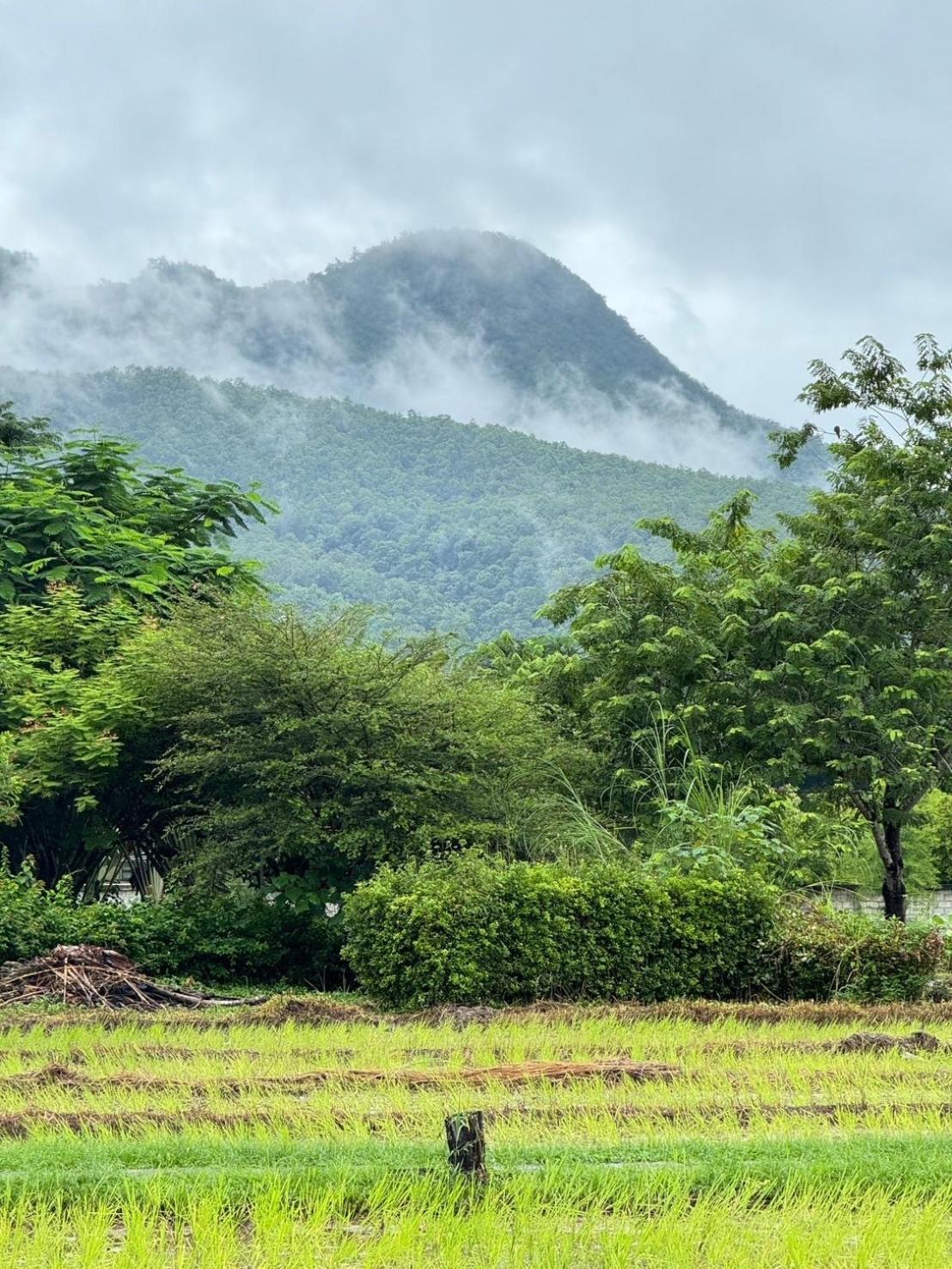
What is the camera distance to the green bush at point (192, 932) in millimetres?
13820

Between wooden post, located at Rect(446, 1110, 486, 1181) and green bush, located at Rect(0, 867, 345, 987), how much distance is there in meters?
10.2

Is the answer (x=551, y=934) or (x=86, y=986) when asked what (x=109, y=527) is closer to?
(x=86, y=986)

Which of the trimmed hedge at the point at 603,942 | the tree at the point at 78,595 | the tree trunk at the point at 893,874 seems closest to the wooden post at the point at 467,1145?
the trimmed hedge at the point at 603,942

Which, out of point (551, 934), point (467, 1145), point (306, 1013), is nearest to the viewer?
point (467, 1145)

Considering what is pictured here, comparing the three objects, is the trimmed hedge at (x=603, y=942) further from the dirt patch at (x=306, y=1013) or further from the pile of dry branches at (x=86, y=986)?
the pile of dry branches at (x=86, y=986)

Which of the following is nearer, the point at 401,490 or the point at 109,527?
the point at 109,527

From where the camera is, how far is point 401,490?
94312mm

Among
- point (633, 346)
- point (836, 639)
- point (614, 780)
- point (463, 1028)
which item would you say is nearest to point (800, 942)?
point (463, 1028)

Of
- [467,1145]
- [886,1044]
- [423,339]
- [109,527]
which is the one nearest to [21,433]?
[109,527]

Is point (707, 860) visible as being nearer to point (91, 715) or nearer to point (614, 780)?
point (614, 780)

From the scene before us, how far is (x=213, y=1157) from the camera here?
5.27 metres

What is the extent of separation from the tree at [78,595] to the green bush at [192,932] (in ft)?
3.89

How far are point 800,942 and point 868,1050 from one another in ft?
12.1

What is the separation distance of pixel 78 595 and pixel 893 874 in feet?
40.1
